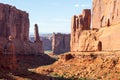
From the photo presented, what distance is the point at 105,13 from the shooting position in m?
85.9

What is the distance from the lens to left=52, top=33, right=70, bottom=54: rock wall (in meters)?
162

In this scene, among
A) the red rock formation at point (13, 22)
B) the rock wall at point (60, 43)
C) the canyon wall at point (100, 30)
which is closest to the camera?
the canyon wall at point (100, 30)

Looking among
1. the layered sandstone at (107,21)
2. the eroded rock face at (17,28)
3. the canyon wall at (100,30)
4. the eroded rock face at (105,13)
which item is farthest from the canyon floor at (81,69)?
the eroded rock face at (17,28)

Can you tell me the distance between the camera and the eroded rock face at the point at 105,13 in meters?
79.6

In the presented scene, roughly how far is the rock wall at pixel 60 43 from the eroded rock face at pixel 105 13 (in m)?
69.2

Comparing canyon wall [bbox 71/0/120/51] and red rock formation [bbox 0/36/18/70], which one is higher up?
canyon wall [bbox 71/0/120/51]

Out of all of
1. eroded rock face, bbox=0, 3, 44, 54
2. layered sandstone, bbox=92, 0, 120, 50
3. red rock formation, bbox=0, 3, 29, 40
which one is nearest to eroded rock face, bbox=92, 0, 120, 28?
layered sandstone, bbox=92, 0, 120, 50

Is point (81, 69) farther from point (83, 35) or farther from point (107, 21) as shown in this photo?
point (83, 35)

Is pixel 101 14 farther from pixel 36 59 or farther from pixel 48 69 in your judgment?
pixel 36 59

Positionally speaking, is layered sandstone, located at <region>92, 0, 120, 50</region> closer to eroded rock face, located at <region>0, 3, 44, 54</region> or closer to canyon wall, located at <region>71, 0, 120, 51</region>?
canyon wall, located at <region>71, 0, 120, 51</region>

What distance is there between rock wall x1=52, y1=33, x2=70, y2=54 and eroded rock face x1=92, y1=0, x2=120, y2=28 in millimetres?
69233

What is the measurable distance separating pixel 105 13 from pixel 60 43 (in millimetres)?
79098

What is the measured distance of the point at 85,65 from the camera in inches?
2923

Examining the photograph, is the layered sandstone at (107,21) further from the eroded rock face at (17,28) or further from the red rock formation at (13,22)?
the red rock formation at (13,22)
